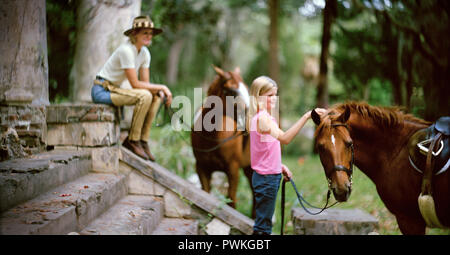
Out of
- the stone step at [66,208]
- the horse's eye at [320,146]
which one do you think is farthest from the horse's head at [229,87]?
the horse's eye at [320,146]

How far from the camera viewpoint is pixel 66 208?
2.96 metres

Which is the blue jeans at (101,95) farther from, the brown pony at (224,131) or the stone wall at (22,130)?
the brown pony at (224,131)

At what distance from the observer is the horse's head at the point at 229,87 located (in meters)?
4.95

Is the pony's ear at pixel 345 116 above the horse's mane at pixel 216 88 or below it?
below

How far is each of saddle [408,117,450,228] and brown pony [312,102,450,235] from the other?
0.07 meters

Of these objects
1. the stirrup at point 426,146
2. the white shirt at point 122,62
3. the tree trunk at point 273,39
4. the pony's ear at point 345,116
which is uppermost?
the tree trunk at point 273,39

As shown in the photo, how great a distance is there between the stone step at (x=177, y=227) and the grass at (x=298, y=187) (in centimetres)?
117

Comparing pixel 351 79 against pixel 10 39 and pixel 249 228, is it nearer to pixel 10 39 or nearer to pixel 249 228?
pixel 249 228

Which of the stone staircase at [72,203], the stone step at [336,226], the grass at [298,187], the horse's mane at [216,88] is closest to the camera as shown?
the stone staircase at [72,203]

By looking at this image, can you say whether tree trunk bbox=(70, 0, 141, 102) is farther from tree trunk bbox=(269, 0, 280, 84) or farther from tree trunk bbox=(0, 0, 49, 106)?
tree trunk bbox=(269, 0, 280, 84)

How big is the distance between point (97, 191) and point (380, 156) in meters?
2.81

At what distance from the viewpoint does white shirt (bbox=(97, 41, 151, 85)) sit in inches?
164
